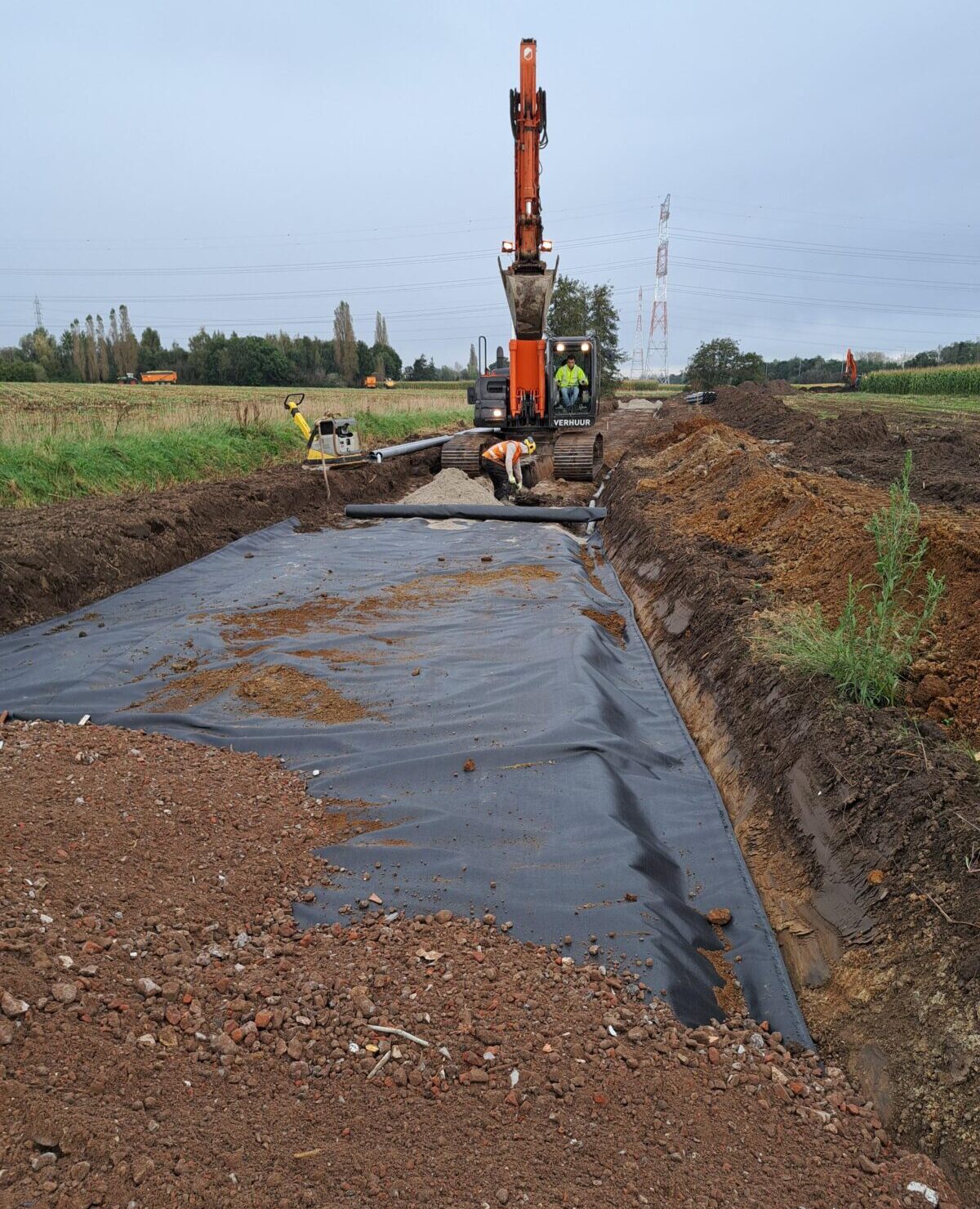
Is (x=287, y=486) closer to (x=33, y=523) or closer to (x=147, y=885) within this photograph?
(x=33, y=523)

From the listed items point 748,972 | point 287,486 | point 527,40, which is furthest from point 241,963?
point 527,40

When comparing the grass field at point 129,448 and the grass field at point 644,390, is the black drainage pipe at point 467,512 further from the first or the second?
the grass field at point 644,390

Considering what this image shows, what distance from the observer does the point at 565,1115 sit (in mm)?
2244

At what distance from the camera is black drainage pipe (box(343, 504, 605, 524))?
11.3 metres

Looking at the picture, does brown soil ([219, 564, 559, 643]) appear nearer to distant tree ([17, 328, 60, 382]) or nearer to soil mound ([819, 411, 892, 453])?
soil mound ([819, 411, 892, 453])

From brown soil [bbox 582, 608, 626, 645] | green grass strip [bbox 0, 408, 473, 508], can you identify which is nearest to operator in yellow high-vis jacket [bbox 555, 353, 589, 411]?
green grass strip [bbox 0, 408, 473, 508]

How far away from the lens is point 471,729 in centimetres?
466

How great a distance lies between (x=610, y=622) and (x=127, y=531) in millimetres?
5184

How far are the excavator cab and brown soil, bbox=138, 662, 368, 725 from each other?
34.8 ft

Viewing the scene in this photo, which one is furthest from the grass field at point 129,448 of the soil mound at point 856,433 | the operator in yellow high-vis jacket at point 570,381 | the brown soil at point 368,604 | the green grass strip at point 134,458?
the soil mound at point 856,433

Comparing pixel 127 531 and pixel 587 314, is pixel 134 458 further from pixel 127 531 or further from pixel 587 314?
pixel 587 314

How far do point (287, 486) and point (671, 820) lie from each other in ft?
30.5

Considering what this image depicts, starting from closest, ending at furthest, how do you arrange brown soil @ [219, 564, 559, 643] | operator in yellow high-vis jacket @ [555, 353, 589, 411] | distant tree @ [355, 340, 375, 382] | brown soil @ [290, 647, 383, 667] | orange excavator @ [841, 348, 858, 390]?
brown soil @ [290, 647, 383, 667] < brown soil @ [219, 564, 559, 643] < operator in yellow high-vis jacket @ [555, 353, 589, 411] < orange excavator @ [841, 348, 858, 390] < distant tree @ [355, 340, 375, 382]

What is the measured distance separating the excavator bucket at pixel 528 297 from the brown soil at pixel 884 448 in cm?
490
